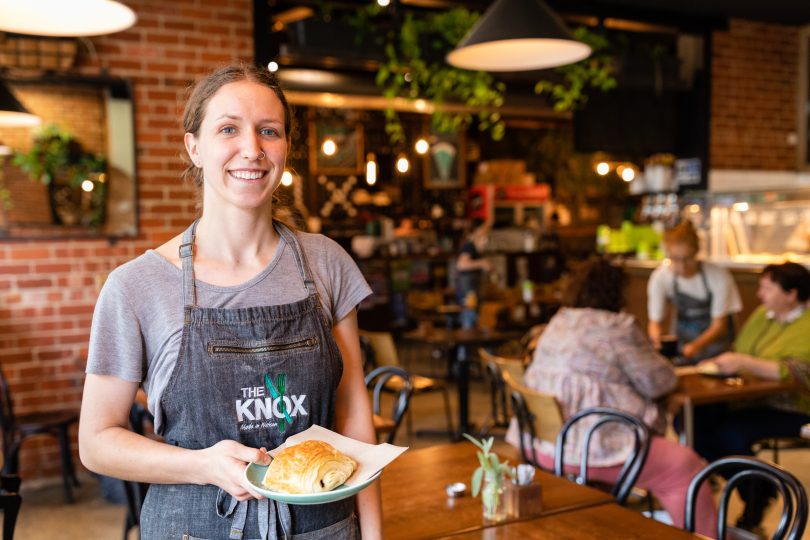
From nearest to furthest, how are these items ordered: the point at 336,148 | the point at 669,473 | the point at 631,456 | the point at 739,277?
the point at 631,456 < the point at 669,473 < the point at 739,277 < the point at 336,148

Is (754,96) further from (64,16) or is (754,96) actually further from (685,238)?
(64,16)

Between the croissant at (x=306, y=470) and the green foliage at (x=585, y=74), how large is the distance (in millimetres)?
6081

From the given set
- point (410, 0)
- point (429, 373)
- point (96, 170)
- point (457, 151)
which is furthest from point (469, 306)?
point (457, 151)

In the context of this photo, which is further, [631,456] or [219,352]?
[631,456]

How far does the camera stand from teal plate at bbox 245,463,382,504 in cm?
137

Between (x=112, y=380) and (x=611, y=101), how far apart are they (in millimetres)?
6761

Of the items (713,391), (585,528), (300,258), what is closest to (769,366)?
(713,391)

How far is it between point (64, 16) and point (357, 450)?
2.19m

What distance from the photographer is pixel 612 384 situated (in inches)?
145

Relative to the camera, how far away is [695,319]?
5516 mm

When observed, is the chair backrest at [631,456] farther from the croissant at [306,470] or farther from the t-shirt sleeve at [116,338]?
the t-shirt sleeve at [116,338]

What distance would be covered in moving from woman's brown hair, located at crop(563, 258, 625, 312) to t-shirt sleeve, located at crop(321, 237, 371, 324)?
226cm

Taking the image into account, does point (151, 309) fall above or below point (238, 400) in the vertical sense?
above

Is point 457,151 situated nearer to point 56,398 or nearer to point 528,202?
point 528,202
